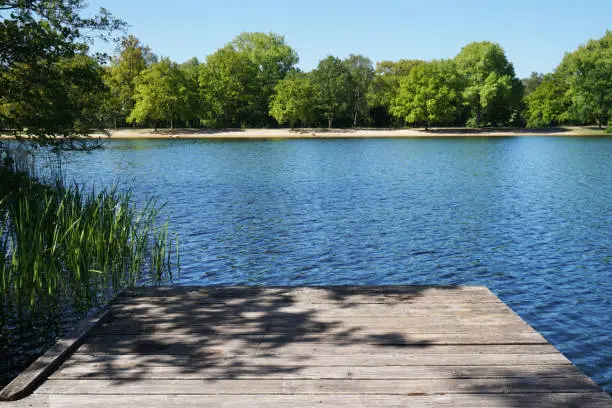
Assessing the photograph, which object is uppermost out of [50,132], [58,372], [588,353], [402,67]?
[402,67]

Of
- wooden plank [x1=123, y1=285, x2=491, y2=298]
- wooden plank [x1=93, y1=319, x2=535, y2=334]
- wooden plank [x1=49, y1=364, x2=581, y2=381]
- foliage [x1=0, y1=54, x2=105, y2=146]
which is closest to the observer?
wooden plank [x1=49, y1=364, x2=581, y2=381]

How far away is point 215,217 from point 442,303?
473 inches

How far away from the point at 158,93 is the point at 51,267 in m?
65.5

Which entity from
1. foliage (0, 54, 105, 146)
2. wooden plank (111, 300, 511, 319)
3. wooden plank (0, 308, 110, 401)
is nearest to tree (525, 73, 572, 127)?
foliage (0, 54, 105, 146)

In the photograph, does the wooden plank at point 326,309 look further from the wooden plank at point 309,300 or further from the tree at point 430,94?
the tree at point 430,94

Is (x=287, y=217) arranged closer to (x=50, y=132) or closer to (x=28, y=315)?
(x=50, y=132)

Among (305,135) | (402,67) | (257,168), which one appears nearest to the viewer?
(257,168)

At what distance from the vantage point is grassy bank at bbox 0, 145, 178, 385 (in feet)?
23.3

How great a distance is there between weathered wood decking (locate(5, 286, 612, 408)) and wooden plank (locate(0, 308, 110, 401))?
76mm

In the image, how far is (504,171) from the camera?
102ft

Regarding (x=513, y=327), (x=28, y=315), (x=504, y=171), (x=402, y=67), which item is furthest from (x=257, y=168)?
(x=402, y=67)

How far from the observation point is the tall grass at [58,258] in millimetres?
7309

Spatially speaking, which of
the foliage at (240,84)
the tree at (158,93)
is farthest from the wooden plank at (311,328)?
the foliage at (240,84)

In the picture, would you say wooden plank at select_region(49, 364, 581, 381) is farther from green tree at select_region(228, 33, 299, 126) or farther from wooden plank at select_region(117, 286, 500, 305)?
green tree at select_region(228, 33, 299, 126)
